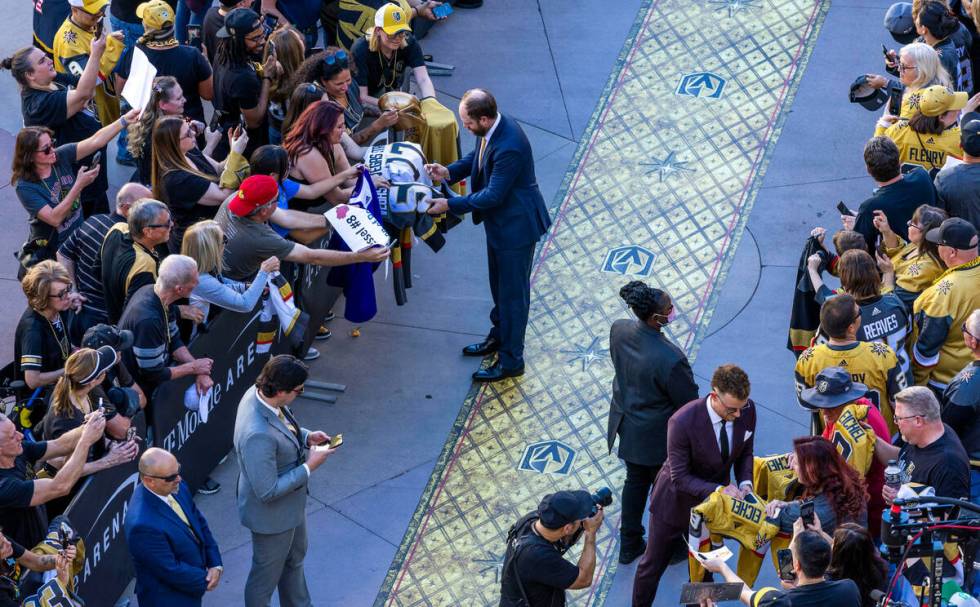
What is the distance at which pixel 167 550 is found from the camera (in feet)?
23.6

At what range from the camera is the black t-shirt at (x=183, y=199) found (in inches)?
357

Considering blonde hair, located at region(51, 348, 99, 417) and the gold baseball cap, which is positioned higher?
the gold baseball cap

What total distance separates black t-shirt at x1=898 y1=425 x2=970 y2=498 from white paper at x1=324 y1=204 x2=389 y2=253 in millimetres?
3688

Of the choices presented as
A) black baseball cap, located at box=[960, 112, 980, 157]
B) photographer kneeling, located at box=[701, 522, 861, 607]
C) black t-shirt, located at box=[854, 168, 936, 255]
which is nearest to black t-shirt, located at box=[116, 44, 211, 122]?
black t-shirt, located at box=[854, 168, 936, 255]

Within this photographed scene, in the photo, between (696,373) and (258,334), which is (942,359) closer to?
(696,373)

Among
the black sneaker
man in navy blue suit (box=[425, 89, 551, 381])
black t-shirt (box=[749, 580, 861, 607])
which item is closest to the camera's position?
black t-shirt (box=[749, 580, 861, 607])

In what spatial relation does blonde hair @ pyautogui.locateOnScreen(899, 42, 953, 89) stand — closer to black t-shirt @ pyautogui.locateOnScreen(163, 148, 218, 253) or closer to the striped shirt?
Answer: black t-shirt @ pyautogui.locateOnScreen(163, 148, 218, 253)

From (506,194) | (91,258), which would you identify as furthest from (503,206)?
(91,258)

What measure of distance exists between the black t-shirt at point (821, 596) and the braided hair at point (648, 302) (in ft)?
6.74

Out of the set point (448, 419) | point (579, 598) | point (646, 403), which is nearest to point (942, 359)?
point (646, 403)

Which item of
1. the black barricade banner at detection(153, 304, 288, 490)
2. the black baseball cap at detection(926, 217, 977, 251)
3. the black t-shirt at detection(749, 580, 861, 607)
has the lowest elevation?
the black barricade banner at detection(153, 304, 288, 490)

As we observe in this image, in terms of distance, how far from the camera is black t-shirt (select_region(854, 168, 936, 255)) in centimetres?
907

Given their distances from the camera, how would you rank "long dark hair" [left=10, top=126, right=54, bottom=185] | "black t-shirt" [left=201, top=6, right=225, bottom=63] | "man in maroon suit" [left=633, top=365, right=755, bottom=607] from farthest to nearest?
"black t-shirt" [left=201, top=6, right=225, bottom=63] < "long dark hair" [left=10, top=126, right=54, bottom=185] < "man in maroon suit" [left=633, top=365, right=755, bottom=607]

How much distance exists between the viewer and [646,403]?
8.08 meters
